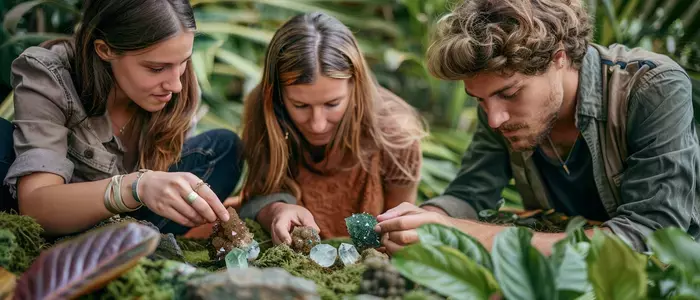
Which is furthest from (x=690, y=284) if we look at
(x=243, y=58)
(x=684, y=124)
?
(x=243, y=58)

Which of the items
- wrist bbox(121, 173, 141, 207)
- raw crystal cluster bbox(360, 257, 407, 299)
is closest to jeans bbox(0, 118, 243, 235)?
wrist bbox(121, 173, 141, 207)

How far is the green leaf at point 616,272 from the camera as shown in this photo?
1.12 meters

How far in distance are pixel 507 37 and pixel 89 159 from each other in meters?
1.23

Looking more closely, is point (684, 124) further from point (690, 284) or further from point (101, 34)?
point (101, 34)

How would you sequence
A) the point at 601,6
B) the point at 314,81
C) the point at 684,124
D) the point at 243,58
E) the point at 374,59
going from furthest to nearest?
the point at 374,59
the point at 243,58
the point at 601,6
the point at 314,81
the point at 684,124

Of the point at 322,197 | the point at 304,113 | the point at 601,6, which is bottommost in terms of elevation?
the point at 322,197

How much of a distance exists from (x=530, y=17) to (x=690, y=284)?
0.93 metres

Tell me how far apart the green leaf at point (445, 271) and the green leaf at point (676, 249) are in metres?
0.31

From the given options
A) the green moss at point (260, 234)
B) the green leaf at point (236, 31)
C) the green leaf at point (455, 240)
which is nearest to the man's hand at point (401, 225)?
the green leaf at point (455, 240)

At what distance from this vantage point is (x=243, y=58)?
3.67m

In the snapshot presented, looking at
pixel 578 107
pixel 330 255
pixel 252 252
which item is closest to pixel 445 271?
pixel 330 255

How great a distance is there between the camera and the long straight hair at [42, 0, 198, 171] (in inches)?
73.3

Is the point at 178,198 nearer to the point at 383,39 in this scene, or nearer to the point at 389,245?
the point at 389,245

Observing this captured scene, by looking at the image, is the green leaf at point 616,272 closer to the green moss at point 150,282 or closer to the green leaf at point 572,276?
the green leaf at point 572,276
